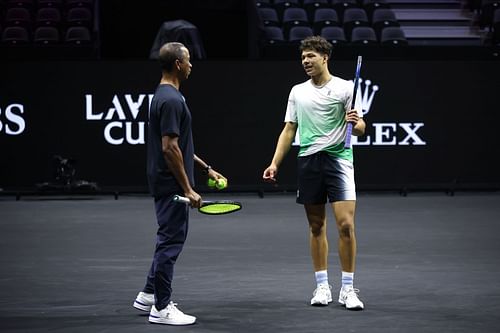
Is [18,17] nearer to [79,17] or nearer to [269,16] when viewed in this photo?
[79,17]

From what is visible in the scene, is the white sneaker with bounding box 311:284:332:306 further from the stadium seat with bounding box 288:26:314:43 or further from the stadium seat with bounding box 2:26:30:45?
the stadium seat with bounding box 2:26:30:45

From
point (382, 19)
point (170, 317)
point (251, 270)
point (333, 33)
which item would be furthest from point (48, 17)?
point (170, 317)

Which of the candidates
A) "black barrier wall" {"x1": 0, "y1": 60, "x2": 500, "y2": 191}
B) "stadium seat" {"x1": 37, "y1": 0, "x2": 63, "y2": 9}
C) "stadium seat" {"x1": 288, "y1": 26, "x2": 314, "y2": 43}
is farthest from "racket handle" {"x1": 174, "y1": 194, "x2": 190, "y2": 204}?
"stadium seat" {"x1": 37, "y1": 0, "x2": 63, "y2": 9}

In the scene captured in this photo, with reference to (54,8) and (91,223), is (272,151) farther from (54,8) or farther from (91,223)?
(54,8)

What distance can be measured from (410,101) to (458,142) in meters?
1.01

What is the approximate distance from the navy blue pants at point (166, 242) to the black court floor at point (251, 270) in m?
0.24

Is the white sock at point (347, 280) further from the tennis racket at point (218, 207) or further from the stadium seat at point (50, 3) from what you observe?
the stadium seat at point (50, 3)

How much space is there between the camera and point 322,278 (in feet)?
23.5

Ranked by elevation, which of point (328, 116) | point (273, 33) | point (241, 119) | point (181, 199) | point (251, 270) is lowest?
point (241, 119)

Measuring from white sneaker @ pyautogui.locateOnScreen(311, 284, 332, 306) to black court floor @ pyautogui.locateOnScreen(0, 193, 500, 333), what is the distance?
7 centimetres

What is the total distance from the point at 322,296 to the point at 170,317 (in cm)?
119

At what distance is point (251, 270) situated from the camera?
28.5 feet

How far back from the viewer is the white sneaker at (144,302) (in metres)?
6.72

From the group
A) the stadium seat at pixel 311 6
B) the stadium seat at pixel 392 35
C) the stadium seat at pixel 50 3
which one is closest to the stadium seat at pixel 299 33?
the stadium seat at pixel 311 6
